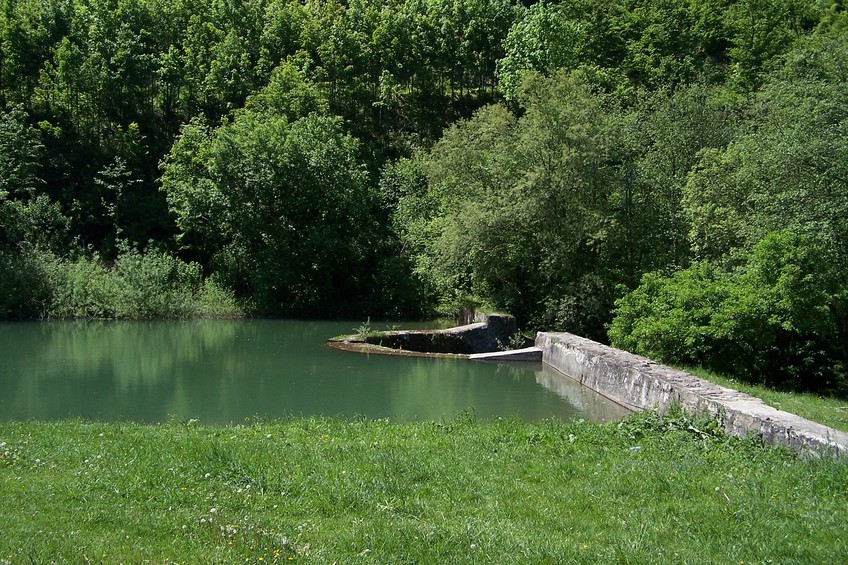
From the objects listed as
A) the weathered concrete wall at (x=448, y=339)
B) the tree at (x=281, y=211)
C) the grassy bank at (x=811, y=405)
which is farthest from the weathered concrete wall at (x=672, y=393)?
the tree at (x=281, y=211)

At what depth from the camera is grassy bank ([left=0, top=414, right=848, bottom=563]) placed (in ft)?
18.3

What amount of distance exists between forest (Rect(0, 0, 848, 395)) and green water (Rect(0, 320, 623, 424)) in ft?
12.4

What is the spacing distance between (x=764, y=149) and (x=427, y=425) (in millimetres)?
13645

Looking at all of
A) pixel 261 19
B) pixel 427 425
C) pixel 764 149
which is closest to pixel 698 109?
pixel 764 149

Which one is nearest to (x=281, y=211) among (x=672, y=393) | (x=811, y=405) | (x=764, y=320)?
(x=764, y=320)

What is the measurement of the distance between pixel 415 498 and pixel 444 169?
25.4m

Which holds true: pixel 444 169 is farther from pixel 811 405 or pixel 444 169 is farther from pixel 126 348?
pixel 811 405

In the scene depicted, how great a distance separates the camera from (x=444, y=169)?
103 ft

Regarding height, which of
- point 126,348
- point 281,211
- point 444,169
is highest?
point 444,169

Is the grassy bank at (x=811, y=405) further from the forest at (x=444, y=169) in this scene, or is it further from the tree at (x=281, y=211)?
the tree at (x=281, y=211)

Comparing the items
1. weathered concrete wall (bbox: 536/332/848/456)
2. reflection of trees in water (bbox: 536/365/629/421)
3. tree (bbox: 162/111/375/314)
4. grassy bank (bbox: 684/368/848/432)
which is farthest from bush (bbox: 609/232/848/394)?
tree (bbox: 162/111/375/314)

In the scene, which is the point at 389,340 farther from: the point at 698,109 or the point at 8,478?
the point at 8,478

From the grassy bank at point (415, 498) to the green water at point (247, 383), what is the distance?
3682 mm

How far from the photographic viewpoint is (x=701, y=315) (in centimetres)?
1692
